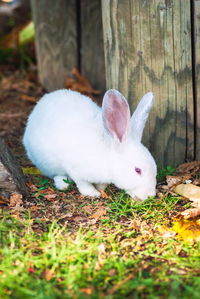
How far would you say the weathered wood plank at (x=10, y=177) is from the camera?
12.5 feet

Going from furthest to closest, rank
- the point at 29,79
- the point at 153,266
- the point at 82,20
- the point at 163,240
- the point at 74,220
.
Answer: the point at 29,79
the point at 82,20
the point at 74,220
the point at 163,240
the point at 153,266

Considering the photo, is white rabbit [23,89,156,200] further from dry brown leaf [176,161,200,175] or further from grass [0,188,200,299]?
dry brown leaf [176,161,200,175]

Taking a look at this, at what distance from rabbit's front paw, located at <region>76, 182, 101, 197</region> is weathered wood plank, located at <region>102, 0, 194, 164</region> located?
880mm

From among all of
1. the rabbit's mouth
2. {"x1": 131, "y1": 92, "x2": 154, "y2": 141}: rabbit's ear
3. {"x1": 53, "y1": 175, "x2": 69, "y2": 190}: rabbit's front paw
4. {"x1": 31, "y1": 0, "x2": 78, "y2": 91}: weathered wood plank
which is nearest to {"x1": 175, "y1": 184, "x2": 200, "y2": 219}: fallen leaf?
the rabbit's mouth

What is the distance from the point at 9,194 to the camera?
3883mm

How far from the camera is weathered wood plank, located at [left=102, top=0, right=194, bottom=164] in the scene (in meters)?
4.25

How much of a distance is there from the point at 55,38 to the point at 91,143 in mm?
3067

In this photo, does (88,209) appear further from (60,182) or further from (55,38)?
(55,38)

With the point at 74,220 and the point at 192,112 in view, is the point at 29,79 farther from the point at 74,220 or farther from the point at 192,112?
the point at 74,220

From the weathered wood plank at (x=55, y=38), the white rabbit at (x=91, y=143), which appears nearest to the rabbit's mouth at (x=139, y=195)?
the white rabbit at (x=91, y=143)

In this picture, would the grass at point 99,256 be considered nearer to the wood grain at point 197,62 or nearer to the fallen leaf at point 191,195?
the fallen leaf at point 191,195

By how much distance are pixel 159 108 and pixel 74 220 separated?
1.49 meters

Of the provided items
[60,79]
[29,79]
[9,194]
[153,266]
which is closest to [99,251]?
[153,266]

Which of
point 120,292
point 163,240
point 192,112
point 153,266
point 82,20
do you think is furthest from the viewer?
point 82,20
